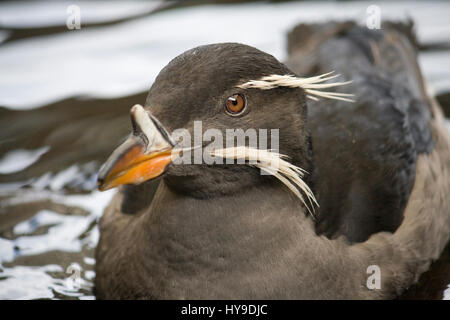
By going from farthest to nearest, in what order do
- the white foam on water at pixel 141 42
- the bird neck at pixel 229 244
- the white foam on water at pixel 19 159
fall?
the white foam on water at pixel 141 42
the white foam on water at pixel 19 159
the bird neck at pixel 229 244

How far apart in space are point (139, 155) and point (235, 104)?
0.62 metres

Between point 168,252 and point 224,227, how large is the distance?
359 millimetres

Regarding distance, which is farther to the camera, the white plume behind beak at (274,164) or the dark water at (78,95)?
the dark water at (78,95)

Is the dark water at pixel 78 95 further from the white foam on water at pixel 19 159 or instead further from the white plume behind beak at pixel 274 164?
the white plume behind beak at pixel 274 164

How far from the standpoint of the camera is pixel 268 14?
9844mm

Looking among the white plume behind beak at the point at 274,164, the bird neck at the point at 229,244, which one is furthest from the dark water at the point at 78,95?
the white plume behind beak at the point at 274,164

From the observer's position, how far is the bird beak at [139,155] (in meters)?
4.02

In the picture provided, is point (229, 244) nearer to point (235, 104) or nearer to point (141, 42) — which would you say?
point (235, 104)

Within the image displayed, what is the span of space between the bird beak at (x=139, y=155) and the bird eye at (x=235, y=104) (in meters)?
0.39

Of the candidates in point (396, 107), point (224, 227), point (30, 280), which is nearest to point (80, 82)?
point (30, 280)

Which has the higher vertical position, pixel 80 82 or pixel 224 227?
pixel 80 82

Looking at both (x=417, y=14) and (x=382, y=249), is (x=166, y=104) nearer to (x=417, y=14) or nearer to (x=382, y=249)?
(x=382, y=249)

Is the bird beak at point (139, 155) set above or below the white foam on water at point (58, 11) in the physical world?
below

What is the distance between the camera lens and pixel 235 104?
4309 mm
